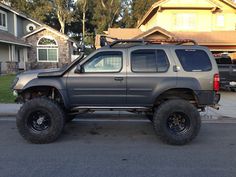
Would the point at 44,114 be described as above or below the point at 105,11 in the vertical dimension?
below

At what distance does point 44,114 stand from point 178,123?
2.91 m

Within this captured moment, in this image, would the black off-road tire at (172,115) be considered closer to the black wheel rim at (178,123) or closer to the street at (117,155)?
the black wheel rim at (178,123)

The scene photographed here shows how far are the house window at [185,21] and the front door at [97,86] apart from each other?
74.6 ft

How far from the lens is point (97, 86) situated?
23.1 feet

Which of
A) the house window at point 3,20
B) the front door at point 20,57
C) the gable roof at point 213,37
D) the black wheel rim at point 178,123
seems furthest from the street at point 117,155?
the house window at point 3,20

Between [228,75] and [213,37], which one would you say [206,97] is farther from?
[213,37]

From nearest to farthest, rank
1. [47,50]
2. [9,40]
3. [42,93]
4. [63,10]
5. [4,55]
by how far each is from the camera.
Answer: [42,93]
[9,40]
[4,55]
[47,50]
[63,10]

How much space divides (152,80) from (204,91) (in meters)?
1.15

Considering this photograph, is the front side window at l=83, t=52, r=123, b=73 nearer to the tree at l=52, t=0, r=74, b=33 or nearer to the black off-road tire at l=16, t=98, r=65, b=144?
the black off-road tire at l=16, t=98, r=65, b=144

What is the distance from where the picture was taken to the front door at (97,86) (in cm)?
703

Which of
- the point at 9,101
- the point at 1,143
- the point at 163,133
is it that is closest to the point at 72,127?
the point at 1,143

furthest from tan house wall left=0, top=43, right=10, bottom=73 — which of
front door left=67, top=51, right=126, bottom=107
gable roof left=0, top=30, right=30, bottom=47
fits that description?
front door left=67, top=51, right=126, bottom=107

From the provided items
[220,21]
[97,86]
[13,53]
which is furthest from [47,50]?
[97,86]

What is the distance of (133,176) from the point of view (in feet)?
16.5
